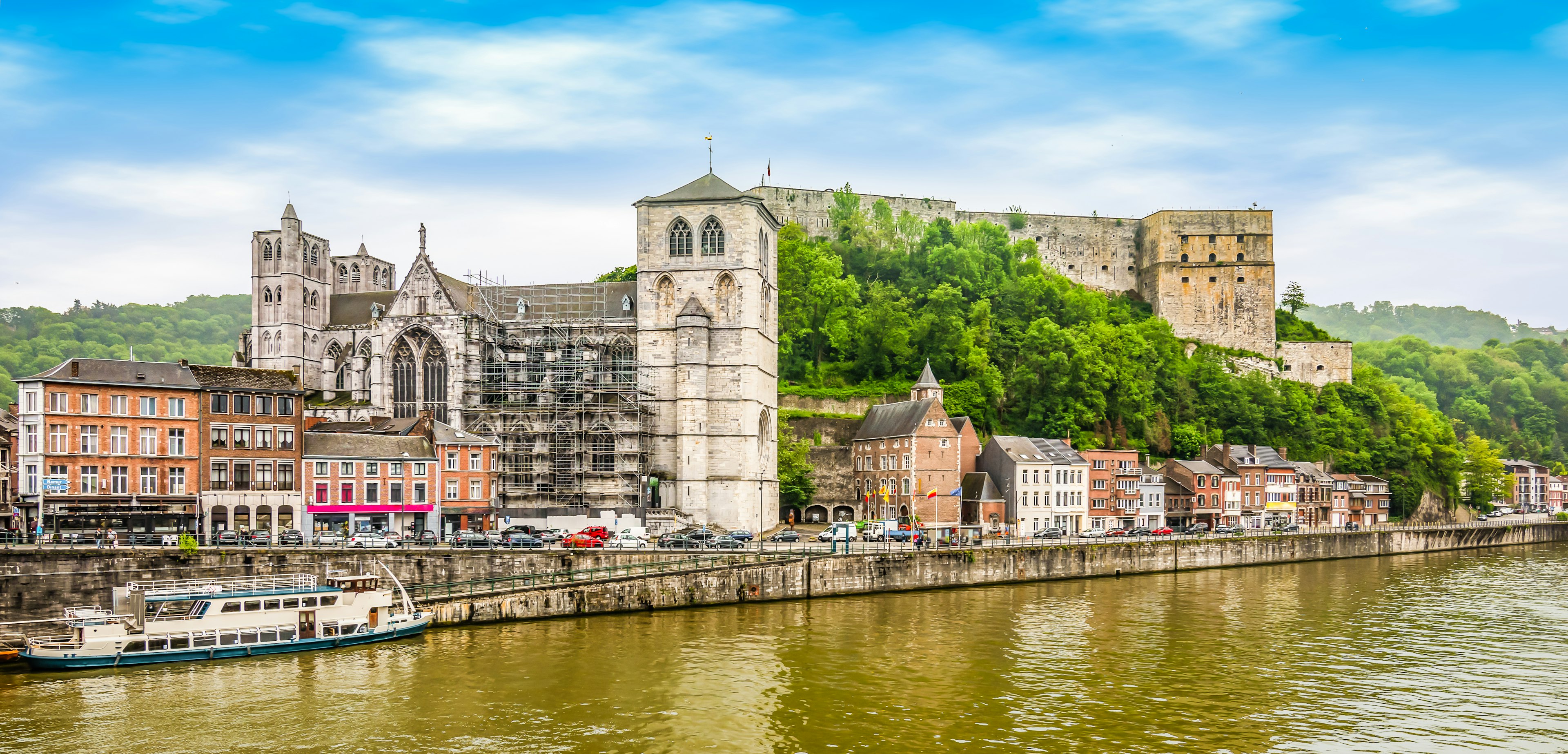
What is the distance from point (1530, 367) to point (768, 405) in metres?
120

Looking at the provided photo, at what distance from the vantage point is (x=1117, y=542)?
54594 millimetres

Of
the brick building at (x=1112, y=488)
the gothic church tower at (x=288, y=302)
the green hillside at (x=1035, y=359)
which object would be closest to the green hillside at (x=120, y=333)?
the gothic church tower at (x=288, y=302)

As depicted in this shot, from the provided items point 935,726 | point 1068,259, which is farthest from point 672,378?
point 1068,259

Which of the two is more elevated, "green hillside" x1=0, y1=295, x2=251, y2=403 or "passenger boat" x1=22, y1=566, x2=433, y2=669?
"green hillside" x1=0, y1=295, x2=251, y2=403

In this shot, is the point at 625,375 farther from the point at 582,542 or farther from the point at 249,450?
the point at 249,450

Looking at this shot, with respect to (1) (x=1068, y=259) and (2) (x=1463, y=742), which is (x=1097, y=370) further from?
(2) (x=1463, y=742)

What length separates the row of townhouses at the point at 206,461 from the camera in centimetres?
4356

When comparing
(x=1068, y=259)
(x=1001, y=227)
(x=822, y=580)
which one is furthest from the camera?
(x=1068, y=259)

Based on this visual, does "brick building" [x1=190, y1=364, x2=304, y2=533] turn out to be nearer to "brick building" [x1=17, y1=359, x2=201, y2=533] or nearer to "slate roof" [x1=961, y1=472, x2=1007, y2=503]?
"brick building" [x1=17, y1=359, x2=201, y2=533]

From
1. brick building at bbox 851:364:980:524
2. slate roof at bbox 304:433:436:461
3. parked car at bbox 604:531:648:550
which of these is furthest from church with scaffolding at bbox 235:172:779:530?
parked car at bbox 604:531:648:550

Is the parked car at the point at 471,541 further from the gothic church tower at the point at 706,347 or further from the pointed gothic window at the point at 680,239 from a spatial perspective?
the pointed gothic window at the point at 680,239

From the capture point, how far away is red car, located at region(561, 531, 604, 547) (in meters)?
44.9

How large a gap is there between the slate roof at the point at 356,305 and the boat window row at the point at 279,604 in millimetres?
35845

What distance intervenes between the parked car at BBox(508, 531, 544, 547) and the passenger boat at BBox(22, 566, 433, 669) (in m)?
8.29
